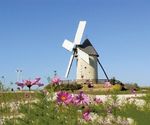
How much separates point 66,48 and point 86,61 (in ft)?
13.3

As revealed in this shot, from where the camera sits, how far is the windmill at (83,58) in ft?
178

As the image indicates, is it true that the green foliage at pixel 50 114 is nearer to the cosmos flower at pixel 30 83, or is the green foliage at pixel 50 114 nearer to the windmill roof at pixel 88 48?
the cosmos flower at pixel 30 83

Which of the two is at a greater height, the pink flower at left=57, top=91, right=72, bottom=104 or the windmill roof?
the windmill roof

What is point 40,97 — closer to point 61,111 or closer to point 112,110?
point 61,111

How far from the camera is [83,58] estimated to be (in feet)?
178

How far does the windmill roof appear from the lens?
184ft

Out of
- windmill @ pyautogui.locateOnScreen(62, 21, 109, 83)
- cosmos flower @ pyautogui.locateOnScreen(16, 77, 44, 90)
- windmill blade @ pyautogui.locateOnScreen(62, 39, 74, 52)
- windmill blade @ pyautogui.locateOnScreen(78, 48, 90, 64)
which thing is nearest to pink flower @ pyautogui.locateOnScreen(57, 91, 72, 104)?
cosmos flower @ pyautogui.locateOnScreen(16, 77, 44, 90)

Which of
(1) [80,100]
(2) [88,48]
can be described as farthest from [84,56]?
(1) [80,100]

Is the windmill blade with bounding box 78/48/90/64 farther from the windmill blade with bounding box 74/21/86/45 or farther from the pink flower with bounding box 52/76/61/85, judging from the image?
the pink flower with bounding box 52/76/61/85

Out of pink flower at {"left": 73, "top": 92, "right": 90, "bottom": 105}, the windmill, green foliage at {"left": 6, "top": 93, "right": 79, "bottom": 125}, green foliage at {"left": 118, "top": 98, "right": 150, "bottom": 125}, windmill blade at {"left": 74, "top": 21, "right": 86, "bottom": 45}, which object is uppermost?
windmill blade at {"left": 74, "top": 21, "right": 86, "bottom": 45}

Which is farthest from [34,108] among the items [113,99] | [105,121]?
[113,99]

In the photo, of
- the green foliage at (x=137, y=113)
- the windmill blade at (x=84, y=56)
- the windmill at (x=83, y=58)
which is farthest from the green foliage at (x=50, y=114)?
the windmill blade at (x=84, y=56)

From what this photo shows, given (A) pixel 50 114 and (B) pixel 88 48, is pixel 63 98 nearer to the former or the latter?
(A) pixel 50 114

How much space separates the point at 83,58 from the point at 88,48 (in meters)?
3.22
